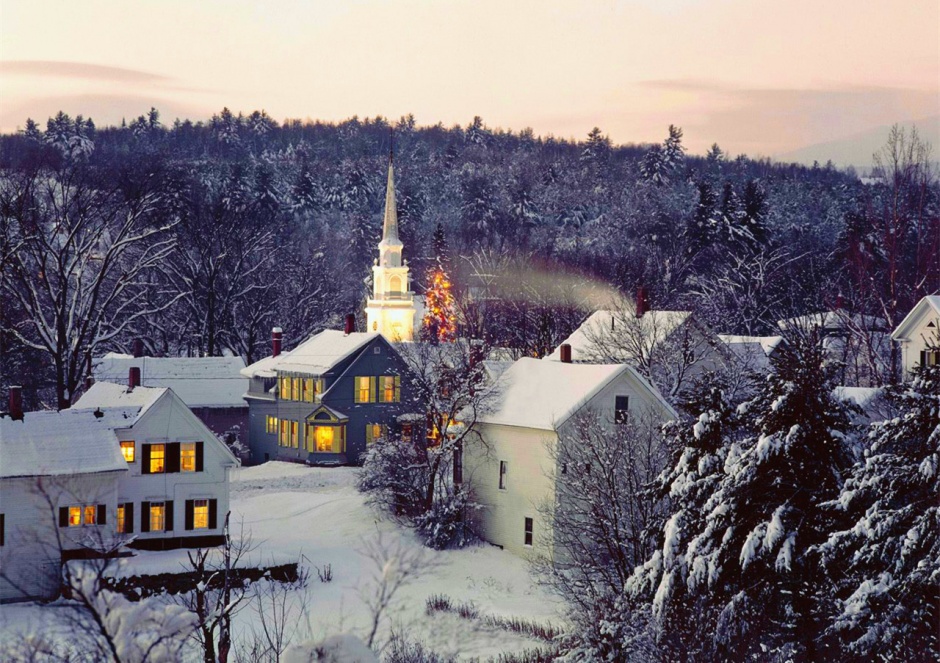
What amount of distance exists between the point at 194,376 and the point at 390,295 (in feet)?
49.0

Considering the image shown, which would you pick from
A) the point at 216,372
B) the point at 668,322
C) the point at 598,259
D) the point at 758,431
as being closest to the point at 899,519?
the point at 758,431

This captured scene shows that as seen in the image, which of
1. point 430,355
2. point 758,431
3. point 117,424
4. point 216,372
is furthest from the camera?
point 216,372

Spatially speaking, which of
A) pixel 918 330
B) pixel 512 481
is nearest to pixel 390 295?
pixel 512 481

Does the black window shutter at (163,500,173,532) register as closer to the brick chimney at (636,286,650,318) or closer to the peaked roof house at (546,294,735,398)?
the peaked roof house at (546,294,735,398)

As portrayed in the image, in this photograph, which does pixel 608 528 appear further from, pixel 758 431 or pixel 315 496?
pixel 315 496

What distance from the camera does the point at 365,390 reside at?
189 feet

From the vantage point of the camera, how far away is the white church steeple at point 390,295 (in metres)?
73.3

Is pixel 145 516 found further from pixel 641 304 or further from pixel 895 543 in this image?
pixel 895 543

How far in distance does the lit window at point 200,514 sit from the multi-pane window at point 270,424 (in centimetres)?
2023

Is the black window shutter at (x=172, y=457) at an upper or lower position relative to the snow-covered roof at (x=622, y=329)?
lower

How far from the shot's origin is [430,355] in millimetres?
51000

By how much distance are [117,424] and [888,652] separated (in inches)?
1013

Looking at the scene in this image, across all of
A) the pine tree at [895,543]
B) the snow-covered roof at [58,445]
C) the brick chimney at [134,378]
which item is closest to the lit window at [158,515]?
the snow-covered roof at [58,445]

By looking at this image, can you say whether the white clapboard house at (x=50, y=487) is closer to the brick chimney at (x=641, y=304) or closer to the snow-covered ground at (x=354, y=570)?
the snow-covered ground at (x=354, y=570)
